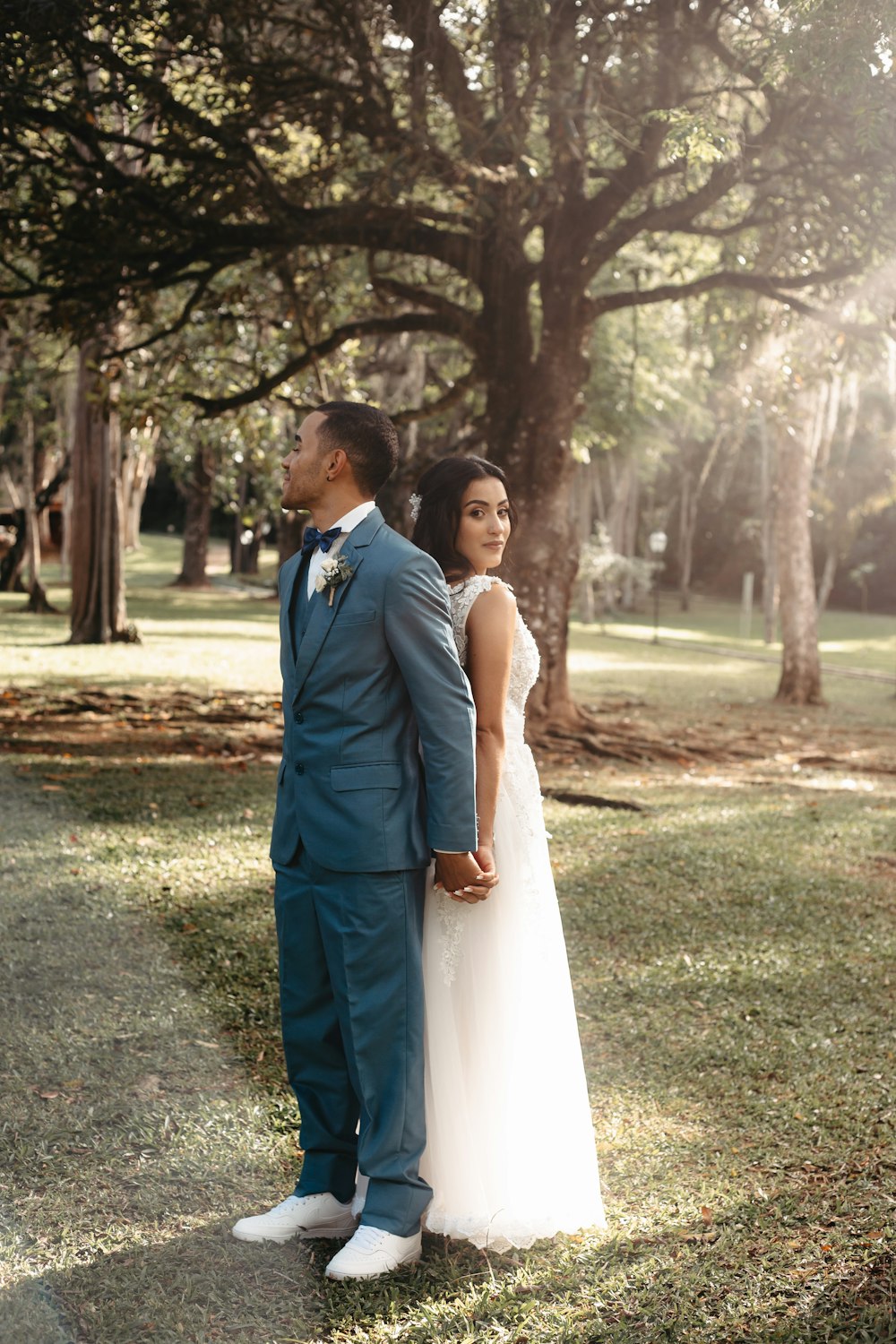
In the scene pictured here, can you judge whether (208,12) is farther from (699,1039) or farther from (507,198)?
(699,1039)

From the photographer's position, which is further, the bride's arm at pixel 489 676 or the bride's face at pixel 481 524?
the bride's face at pixel 481 524

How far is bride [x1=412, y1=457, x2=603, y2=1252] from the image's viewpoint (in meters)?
3.55

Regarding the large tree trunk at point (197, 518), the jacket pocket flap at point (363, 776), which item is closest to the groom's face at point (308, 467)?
the jacket pocket flap at point (363, 776)

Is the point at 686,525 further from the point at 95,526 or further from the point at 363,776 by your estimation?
the point at 363,776

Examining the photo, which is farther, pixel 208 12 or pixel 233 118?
pixel 233 118

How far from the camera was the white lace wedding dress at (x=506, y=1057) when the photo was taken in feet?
11.6

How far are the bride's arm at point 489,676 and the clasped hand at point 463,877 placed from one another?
0.18 m

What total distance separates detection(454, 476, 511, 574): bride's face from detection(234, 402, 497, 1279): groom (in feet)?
1.07

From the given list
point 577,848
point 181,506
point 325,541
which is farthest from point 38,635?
point 181,506

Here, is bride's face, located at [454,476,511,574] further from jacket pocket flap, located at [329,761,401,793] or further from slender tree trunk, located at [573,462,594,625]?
slender tree trunk, located at [573,462,594,625]

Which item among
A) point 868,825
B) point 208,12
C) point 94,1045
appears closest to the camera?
point 94,1045

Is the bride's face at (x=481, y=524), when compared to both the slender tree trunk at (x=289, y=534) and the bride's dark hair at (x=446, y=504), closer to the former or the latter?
the bride's dark hair at (x=446, y=504)

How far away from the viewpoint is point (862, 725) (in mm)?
18016

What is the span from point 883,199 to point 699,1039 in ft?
26.4
